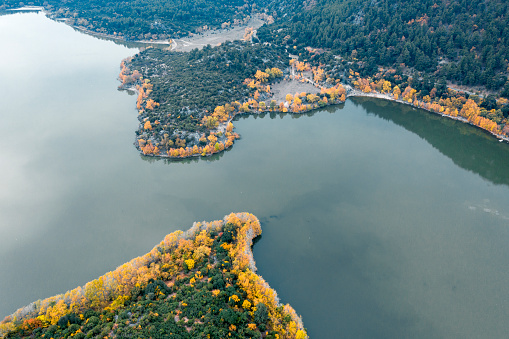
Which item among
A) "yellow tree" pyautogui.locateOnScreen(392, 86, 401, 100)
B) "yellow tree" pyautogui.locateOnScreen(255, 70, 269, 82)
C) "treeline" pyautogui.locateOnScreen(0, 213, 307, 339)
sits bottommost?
"treeline" pyautogui.locateOnScreen(0, 213, 307, 339)

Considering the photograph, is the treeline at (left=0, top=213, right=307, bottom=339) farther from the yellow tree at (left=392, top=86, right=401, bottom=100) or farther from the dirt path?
the dirt path

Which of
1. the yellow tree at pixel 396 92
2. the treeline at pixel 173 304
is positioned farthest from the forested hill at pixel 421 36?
the treeline at pixel 173 304

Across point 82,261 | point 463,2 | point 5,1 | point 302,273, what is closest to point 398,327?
point 302,273

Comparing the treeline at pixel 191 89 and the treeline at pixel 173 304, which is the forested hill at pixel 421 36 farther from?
the treeline at pixel 173 304

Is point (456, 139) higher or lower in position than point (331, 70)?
lower

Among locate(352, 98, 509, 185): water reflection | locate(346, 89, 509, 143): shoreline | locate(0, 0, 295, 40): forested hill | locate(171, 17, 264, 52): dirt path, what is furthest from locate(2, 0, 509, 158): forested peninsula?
locate(0, 0, 295, 40): forested hill

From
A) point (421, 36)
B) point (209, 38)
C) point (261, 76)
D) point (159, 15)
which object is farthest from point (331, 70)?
point (159, 15)

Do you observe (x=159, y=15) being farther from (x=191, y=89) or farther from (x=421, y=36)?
(x=421, y=36)
